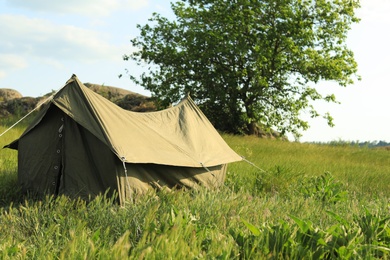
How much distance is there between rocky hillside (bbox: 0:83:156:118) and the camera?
25.7 metres

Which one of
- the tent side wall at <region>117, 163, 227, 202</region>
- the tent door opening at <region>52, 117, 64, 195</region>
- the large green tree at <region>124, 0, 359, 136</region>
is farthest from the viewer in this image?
the large green tree at <region>124, 0, 359, 136</region>

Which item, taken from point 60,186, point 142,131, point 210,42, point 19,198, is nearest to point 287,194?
point 142,131

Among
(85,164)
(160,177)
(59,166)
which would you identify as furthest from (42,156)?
(160,177)

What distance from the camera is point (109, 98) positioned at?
1065 inches

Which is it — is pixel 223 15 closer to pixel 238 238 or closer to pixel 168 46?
pixel 168 46

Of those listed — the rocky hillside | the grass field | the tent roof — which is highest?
the rocky hillside

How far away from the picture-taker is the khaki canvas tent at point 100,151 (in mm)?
8414

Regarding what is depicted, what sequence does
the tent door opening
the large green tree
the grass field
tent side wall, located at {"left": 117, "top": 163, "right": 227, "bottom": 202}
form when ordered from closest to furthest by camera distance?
the grass field → tent side wall, located at {"left": 117, "top": 163, "right": 227, "bottom": 202} → the tent door opening → the large green tree

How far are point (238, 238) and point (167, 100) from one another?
59.2ft

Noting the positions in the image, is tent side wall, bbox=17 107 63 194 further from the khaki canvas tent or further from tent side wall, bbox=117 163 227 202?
tent side wall, bbox=117 163 227 202

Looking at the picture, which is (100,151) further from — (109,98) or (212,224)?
(109,98)

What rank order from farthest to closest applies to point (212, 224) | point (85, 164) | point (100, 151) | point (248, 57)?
point (248, 57)
point (85, 164)
point (100, 151)
point (212, 224)

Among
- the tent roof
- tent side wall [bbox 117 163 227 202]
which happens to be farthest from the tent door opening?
tent side wall [bbox 117 163 227 202]

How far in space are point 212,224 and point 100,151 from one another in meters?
3.17
